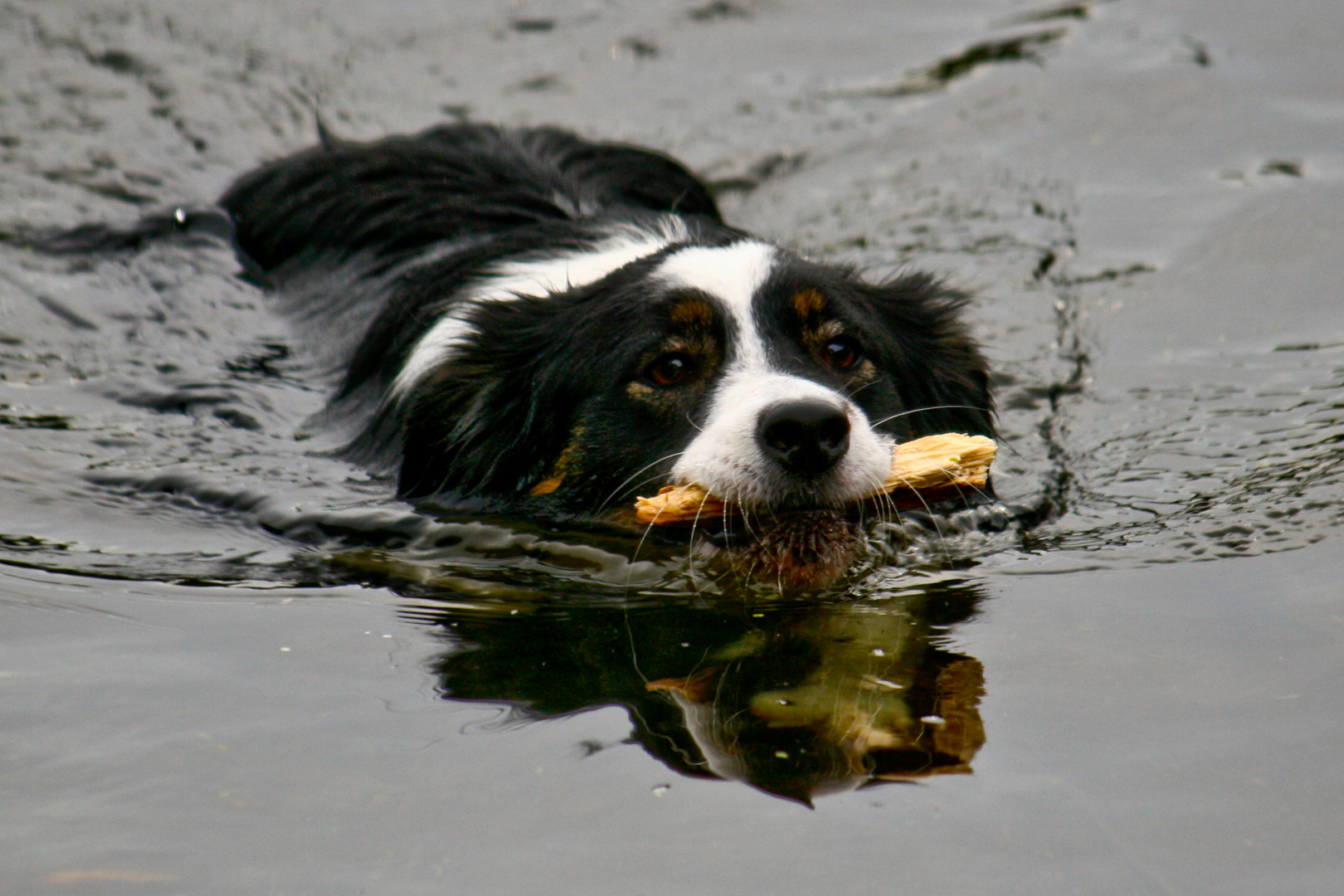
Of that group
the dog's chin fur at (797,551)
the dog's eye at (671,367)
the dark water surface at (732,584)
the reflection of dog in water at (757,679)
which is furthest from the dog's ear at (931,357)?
the reflection of dog in water at (757,679)

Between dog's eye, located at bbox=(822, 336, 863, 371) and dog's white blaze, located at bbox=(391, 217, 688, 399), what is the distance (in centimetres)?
80

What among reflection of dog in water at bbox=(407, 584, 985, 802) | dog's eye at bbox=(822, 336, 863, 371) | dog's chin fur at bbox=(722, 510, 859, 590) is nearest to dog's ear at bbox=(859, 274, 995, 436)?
dog's eye at bbox=(822, 336, 863, 371)

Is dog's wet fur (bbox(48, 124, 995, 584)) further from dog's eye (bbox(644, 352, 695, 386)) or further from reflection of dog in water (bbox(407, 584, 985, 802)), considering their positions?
reflection of dog in water (bbox(407, 584, 985, 802))

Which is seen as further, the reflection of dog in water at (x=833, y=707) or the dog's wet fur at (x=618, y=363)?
the dog's wet fur at (x=618, y=363)

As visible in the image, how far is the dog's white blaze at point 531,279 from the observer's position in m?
5.12

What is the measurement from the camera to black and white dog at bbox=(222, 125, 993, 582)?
4.10 m

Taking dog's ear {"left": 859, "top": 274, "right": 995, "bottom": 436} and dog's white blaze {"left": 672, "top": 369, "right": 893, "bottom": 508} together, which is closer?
dog's white blaze {"left": 672, "top": 369, "right": 893, "bottom": 508}

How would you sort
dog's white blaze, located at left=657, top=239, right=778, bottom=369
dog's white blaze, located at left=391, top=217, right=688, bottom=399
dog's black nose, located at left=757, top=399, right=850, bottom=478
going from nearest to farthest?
dog's black nose, located at left=757, top=399, right=850, bottom=478 → dog's white blaze, located at left=657, top=239, right=778, bottom=369 → dog's white blaze, located at left=391, top=217, right=688, bottom=399

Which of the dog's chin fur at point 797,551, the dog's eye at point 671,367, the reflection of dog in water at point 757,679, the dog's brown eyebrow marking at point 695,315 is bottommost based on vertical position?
the reflection of dog in water at point 757,679

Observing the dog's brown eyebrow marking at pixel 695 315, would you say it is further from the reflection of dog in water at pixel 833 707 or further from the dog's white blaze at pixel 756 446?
the reflection of dog in water at pixel 833 707

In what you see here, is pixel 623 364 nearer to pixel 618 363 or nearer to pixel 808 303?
pixel 618 363

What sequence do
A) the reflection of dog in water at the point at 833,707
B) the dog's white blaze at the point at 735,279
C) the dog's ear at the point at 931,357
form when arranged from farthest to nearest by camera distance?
the dog's ear at the point at 931,357
the dog's white blaze at the point at 735,279
the reflection of dog in water at the point at 833,707

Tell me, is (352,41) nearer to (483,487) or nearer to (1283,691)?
(483,487)

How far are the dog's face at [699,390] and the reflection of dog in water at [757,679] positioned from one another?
1.20ft
